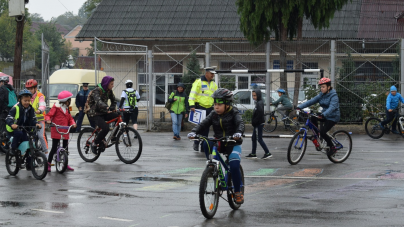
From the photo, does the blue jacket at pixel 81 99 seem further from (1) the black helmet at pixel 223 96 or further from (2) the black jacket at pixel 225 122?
(1) the black helmet at pixel 223 96

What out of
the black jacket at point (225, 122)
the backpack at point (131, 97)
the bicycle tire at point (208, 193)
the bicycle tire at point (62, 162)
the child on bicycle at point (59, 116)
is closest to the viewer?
the bicycle tire at point (208, 193)

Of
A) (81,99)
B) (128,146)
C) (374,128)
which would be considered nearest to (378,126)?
(374,128)

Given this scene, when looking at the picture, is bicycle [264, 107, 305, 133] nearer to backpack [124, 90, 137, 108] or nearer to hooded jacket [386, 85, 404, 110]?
hooded jacket [386, 85, 404, 110]

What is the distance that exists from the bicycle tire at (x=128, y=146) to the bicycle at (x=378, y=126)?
29.7 ft

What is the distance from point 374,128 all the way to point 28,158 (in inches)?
458

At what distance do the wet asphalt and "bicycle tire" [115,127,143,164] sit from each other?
167 mm

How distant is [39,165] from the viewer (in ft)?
34.5

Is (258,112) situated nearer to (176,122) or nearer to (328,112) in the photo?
(328,112)

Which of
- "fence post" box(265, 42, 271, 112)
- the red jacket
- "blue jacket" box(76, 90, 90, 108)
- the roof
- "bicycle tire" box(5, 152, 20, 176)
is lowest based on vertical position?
"bicycle tire" box(5, 152, 20, 176)

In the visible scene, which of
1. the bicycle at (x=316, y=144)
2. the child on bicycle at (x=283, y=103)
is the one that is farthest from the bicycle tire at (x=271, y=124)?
the bicycle at (x=316, y=144)

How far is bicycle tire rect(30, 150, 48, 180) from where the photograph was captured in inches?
409

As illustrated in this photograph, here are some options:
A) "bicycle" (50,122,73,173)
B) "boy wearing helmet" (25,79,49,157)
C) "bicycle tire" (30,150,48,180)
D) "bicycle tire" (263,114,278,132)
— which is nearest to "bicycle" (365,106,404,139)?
"bicycle tire" (263,114,278,132)

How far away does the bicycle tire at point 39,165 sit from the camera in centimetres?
1039

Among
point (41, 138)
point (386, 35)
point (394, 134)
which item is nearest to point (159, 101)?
point (394, 134)
